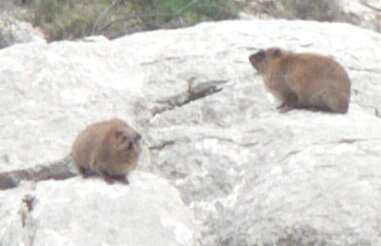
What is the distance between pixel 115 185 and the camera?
960cm

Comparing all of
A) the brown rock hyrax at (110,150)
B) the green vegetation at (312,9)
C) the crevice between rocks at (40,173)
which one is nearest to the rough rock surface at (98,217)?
the brown rock hyrax at (110,150)

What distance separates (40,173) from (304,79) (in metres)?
2.27

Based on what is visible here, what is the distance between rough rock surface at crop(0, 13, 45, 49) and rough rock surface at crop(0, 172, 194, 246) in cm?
848

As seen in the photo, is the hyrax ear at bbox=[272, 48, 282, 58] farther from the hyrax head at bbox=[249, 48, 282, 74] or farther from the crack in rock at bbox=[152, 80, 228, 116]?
the crack in rock at bbox=[152, 80, 228, 116]

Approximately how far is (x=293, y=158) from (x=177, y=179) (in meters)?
1.03

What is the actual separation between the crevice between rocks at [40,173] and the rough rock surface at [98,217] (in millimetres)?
541

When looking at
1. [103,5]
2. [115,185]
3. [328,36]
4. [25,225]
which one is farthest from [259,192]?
[103,5]

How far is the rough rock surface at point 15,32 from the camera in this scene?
18203 millimetres

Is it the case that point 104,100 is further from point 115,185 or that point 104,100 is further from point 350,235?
point 350,235

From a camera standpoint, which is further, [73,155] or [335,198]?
[73,155]

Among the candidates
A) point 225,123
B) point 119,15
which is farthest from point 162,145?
point 119,15

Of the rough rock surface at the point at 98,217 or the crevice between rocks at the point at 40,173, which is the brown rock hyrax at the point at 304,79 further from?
the crevice between rocks at the point at 40,173

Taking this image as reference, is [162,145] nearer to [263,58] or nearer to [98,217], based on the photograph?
[263,58]

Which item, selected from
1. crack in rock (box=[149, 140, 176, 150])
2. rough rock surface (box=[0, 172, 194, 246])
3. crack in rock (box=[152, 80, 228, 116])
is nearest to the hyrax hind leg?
crack in rock (box=[152, 80, 228, 116])
